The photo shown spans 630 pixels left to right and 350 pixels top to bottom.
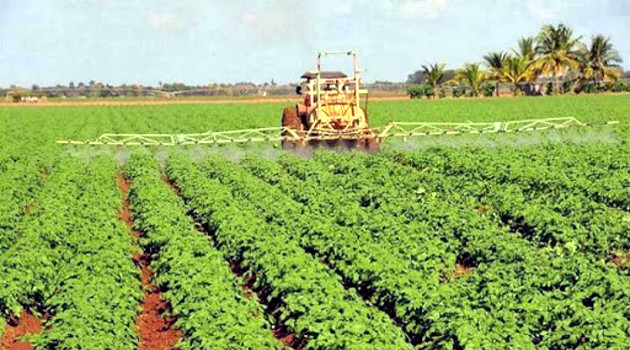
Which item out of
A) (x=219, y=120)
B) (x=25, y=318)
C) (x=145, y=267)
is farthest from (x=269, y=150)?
(x=219, y=120)

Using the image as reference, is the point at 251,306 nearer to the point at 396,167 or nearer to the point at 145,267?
the point at 145,267

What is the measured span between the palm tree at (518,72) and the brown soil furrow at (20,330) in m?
65.4

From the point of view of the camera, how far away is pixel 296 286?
9414mm

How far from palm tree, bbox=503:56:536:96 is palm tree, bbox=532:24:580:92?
24.0 inches

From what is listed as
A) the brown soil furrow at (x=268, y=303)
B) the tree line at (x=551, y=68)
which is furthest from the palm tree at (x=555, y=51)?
the brown soil furrow at (x=268, y=303)

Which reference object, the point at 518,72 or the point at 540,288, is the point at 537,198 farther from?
the point at 518,72

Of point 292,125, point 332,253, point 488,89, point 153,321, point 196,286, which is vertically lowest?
point 488,89

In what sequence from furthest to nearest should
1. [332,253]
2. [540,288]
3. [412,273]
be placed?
1. [332,253]
2. [412,273]
3. [540,288]

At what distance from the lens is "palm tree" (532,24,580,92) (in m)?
71.3

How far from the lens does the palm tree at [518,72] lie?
72.6 meters

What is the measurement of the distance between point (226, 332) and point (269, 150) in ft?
52.5

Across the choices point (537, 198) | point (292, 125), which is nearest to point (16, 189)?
point (537, 198)

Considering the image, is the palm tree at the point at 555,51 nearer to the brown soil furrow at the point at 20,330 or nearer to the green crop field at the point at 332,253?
the green crop field at the point at 332,253

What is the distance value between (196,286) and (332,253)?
2.31 m
